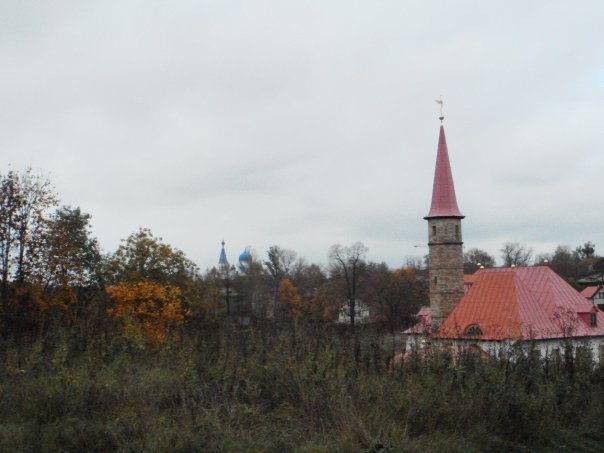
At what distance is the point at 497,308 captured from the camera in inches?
1298

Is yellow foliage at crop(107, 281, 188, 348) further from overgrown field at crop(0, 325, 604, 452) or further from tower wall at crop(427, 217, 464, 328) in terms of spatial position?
tower wall at crop(427, 217, 464, 328)

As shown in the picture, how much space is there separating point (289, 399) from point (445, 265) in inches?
1218

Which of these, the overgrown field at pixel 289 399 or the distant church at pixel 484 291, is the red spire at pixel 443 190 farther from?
the overgrown field at pixel 289 399

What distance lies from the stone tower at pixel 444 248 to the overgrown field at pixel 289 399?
88.5ft

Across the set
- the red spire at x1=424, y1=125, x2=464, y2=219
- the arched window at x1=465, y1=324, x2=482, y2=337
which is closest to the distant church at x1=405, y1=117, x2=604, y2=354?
the red spire at x1=424, y1=125, x2=464, y2=219

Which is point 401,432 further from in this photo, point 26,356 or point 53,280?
point 53,280

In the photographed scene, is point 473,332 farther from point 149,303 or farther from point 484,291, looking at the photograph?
point 484,291

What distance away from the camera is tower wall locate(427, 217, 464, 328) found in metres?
37.5

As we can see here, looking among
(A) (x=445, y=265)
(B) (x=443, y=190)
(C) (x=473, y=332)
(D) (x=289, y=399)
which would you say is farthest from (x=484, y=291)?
(D) (x=289, y=399)

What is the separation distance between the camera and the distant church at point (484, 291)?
32281 millimetres

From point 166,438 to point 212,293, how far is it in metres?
23.5

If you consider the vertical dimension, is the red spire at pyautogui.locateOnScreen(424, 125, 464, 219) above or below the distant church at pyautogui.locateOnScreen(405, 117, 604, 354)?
above

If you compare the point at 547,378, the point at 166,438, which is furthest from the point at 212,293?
the point at 166,438

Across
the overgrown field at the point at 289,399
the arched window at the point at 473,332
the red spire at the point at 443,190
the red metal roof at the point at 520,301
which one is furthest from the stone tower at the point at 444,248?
the overgrown field at the point at 289,399
